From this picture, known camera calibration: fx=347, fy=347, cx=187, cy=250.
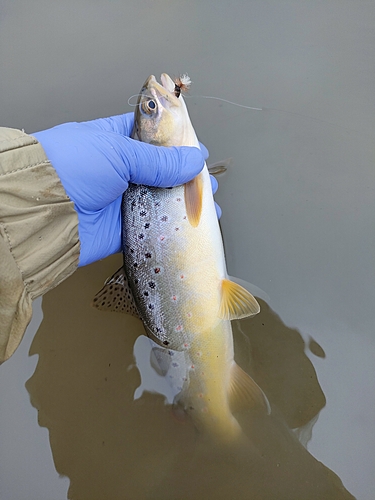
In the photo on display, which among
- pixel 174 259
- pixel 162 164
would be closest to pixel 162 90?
pixel 162 164

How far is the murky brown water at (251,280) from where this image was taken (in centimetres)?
189

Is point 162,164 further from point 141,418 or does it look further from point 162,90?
point 141,418

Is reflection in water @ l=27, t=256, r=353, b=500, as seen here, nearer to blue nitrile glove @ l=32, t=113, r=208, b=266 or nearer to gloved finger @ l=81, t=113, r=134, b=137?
blue nitrile glove @ l=32, t=113, r=208, b=266

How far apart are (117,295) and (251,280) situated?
0.80 meters

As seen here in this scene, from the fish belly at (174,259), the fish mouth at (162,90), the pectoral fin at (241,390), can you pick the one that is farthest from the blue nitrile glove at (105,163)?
the pectoral fin at (241,390)

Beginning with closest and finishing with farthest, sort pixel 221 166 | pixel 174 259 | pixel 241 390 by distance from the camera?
pixel 174 259, pixel 241 390, pixel 221 166

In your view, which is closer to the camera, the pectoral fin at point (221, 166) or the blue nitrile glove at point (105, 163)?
the blue nitrile glove at point (105, 163)

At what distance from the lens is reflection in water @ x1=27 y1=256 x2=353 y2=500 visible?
6.09 ft

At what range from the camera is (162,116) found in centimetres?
164

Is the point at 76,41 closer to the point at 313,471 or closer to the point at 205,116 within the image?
the point at 205,116

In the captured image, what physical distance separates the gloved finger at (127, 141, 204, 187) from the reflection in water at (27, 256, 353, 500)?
819 millimetres

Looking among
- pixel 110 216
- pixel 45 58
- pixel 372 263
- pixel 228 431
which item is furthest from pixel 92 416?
pixel 45 58

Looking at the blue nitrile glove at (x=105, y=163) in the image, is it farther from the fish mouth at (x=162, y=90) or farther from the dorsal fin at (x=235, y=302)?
the dorsal fin at (x=235, y=302)

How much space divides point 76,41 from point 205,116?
3.58 ft
